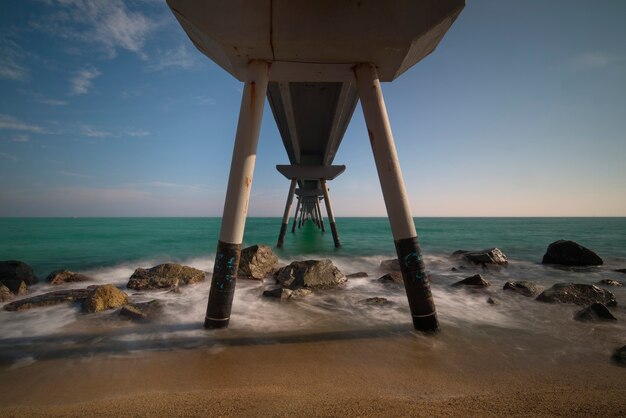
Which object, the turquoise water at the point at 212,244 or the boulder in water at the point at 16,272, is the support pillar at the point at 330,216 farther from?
the boulder in water at the point at 16,272

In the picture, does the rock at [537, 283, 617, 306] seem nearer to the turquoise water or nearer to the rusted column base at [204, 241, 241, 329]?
the rusted column base at [204, 241, 241, 329]

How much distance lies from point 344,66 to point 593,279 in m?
10.4

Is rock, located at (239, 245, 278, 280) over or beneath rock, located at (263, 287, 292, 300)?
over

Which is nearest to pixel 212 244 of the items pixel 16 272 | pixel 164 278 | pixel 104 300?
pixel 16 272

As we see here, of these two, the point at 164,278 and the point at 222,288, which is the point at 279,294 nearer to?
the point at 222,288

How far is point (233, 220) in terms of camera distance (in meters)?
4.02

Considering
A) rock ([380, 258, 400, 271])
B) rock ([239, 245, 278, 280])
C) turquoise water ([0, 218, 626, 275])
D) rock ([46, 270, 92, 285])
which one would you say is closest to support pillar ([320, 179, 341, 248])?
turquoise water ([0, 218, 626, 275])

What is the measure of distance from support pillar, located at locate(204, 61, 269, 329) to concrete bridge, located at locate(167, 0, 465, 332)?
15 millimetres

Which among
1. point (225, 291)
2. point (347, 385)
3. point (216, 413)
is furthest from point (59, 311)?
point (347, 385)

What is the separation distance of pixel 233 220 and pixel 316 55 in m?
3.33

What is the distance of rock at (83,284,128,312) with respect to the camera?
4.80 meters

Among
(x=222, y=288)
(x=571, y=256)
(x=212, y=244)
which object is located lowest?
(x=212, y=244)

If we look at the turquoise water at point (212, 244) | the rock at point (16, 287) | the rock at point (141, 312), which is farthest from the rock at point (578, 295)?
the rock at point (16, 287)

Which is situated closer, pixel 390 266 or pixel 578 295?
pixel 578 295
